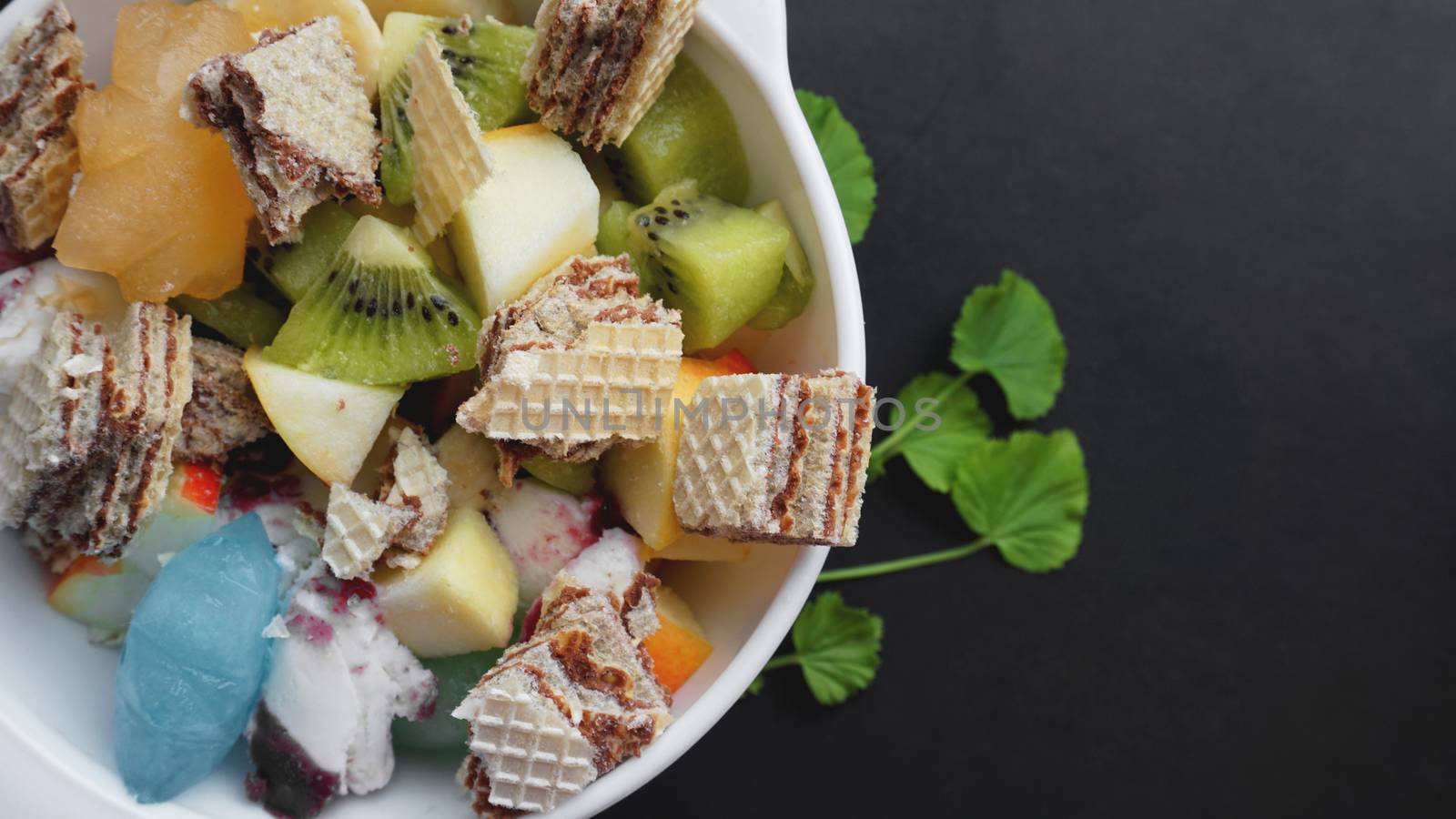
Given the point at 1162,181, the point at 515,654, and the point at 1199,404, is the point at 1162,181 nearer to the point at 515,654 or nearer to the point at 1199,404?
the point at 1199,404

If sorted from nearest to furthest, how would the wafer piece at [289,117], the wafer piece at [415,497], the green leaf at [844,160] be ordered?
the wafer piece at [289,117]
the wafer piece at [415,497]
the green leaf at [844,160]

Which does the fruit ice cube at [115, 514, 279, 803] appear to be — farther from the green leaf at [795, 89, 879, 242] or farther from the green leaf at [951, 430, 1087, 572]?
the green leaf at [951, 430, 1087, 572]

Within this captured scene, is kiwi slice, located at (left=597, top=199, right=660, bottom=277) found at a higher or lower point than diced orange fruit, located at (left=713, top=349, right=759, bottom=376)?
higher

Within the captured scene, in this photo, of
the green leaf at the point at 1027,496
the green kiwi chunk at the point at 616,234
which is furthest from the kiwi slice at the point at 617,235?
the green leaf at the point at 1027,496

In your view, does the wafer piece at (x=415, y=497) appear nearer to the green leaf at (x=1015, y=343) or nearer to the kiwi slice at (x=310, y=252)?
the kiwi slice at (x=310, y=252)

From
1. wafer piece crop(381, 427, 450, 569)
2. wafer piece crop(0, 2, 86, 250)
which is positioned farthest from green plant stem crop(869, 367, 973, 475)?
wafer piece crop(0, 2, 86, 250)

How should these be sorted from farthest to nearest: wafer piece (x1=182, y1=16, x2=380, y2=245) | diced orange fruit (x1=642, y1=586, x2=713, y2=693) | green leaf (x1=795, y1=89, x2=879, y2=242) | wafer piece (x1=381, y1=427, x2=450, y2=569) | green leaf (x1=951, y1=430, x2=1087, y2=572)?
green leaf (x1=951, y1=430, x2=1087, y2=572) < green leaf (x1=795, y1=89, x2=879, y2=242) < diced orange fruit (x1=642, y1=586, x2=713, y2=693) < wafer piece (x1=381, y1=427, x2=450, y2=569) < wafer piece (x1=182, y1=16, x2=380, y2=245)
